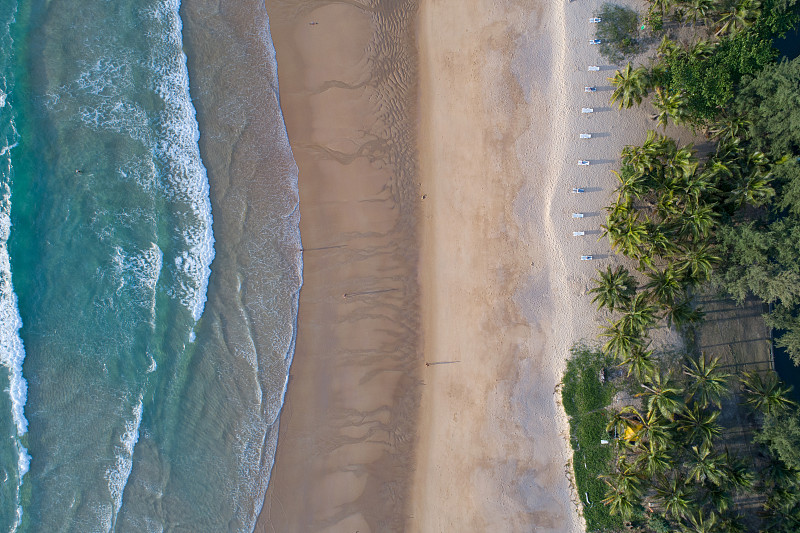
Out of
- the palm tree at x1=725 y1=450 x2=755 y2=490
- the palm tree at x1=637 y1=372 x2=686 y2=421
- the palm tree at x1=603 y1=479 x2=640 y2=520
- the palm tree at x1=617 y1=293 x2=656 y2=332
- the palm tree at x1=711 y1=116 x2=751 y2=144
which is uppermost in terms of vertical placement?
the palm tree at x1=711 y1=116 x2=751 y2=144

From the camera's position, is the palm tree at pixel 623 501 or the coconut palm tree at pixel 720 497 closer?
the palm tree at pixel 623 501

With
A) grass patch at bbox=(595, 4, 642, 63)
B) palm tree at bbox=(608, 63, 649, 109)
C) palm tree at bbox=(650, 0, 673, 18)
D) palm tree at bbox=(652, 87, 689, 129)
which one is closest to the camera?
palm tree at bbox=(608, 63, 649, 109)

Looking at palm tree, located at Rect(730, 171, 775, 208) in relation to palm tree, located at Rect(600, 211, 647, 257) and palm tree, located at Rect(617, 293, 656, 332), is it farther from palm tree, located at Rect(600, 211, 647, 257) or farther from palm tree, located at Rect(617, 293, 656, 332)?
palm tree, located at Rect(617, 293, 656, 332)

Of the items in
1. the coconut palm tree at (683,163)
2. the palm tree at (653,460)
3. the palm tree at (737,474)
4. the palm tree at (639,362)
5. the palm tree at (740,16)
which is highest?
the palm tree at (740,16)

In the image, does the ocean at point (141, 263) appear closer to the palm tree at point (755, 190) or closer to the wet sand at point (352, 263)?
the wet sand at point (352, 263)

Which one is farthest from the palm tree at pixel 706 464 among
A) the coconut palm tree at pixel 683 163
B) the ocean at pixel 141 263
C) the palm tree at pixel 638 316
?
the ocean at pixel 141 263

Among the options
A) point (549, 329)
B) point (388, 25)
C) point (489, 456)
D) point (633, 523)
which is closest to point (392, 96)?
point (388, 25)

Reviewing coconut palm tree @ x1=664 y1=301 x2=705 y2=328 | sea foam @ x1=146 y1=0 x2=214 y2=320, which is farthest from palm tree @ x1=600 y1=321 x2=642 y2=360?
sea foam @ x1=146 y1=0 x2=214 y2=320
